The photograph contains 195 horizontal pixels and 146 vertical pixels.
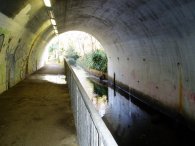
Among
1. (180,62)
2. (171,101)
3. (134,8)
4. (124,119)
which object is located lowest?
(124,119)

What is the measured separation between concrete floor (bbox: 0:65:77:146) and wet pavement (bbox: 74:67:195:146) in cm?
251

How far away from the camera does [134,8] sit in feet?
35.2

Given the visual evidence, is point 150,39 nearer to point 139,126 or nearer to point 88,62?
point 139,126

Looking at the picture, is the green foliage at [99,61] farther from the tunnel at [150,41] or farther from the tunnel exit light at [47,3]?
the tunnel exit light at [47,3]

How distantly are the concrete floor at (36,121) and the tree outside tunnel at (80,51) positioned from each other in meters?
17.2

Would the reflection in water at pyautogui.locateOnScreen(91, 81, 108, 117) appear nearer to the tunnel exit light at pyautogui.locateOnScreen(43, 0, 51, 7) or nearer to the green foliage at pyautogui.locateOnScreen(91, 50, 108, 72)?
the green foliage at pyautogui.locateOnScreen(91, 50, 108, 72)


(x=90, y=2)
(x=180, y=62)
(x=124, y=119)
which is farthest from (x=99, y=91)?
(x=180, y=62)

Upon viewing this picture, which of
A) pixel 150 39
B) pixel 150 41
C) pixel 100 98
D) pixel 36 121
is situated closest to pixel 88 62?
pixel 100 98

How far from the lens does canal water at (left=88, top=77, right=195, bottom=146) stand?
9.41 metres

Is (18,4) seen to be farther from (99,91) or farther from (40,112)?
(99,91)

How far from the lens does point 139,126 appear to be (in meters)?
11.3

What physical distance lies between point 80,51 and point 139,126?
4594 cm

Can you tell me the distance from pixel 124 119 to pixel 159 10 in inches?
218

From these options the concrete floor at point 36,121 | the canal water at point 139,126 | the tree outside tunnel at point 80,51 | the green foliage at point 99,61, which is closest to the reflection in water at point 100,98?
the canal water at point 139,126
